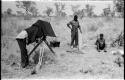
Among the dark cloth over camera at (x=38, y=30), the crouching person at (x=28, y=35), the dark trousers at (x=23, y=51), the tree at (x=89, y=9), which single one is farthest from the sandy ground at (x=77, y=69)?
the tree at (x=89, y=9)

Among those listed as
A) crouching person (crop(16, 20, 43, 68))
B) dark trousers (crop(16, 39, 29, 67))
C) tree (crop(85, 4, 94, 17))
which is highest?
crouching person (crop(16, 20, 43, 68))

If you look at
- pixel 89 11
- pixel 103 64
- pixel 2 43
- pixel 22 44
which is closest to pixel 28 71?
pixel 22 44

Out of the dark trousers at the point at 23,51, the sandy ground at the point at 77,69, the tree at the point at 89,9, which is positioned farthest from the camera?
the tree at the point at 89,9

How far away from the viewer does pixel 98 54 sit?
31.9 feet

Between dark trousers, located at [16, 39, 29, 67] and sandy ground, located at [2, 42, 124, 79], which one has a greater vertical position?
dark trousers, located at [16, 39, 29, 67]

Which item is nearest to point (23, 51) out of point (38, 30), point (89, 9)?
point (38, 30)

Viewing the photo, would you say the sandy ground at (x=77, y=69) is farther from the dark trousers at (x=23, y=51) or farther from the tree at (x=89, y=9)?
the tree at (x=89, y=9)

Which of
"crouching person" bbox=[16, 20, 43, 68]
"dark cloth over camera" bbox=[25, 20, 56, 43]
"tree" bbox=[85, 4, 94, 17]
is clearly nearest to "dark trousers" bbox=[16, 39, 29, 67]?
"crouching person" bbox=[16, 20, 43, 68]

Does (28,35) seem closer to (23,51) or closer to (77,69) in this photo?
(23,51)

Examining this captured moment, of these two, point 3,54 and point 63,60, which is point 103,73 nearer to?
point 63,60

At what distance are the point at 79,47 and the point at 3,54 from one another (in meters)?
3.16

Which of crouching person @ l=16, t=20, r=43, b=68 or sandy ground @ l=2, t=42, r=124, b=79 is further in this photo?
crouching person @ l=16, t=20, r=43, b=68

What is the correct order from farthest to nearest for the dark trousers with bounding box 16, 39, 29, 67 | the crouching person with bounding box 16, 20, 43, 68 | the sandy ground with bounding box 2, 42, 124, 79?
the dark trousers with bounding box 16, 39, 29, 67 → the crouching person with bounding box 16, 20, 43, 68 → the sandy ground with bounding box 2, 42, 124, 79

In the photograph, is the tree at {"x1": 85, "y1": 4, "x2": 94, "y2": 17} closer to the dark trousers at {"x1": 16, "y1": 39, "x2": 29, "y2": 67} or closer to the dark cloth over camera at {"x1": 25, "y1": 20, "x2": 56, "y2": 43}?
the dark cloth over camera at {"x1": 25, "y1": 20, "x2": 56, "y2": 43}
